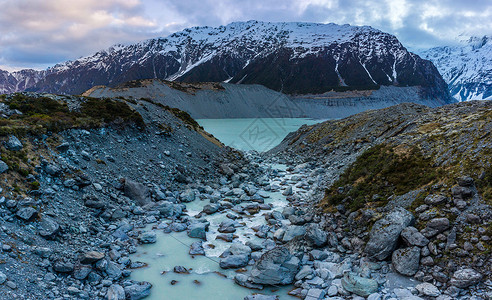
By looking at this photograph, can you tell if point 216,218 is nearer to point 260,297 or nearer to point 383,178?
point 260,297

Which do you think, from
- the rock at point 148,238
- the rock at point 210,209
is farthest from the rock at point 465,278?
the rock at point 210,209

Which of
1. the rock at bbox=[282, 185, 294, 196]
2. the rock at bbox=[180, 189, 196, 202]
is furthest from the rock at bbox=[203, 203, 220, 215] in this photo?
the rock at bbox=[282, 185, 294, 196]

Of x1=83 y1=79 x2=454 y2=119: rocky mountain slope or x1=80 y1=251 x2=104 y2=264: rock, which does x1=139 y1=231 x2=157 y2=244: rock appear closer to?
x1=80 y1=251 x2=104 y2=264: rock

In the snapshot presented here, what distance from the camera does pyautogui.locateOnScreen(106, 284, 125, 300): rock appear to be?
877 cm

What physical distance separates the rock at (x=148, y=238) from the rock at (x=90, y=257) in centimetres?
249

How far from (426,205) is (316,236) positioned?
4306 millimetres

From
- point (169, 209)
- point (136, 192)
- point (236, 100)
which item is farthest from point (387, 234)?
point (236, 100)

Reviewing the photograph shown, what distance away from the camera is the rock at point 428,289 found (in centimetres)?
838

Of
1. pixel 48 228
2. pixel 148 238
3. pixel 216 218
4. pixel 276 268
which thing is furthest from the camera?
pixel 216 218

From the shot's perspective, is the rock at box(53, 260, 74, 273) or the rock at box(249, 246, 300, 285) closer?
the rock at box(53, 260, 74, 273)

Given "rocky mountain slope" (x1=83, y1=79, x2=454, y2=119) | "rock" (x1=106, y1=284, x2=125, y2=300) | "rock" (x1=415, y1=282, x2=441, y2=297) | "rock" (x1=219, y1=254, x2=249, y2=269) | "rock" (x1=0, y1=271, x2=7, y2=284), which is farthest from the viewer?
"rocky mountain slope" (x1=83, y1=79, x2=454, y2=119)

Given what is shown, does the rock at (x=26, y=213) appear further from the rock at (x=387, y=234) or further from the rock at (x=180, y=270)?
the rock at (x=387, y=234)

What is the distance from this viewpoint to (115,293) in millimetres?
8883

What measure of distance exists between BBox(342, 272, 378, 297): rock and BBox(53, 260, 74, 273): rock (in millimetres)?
8767
